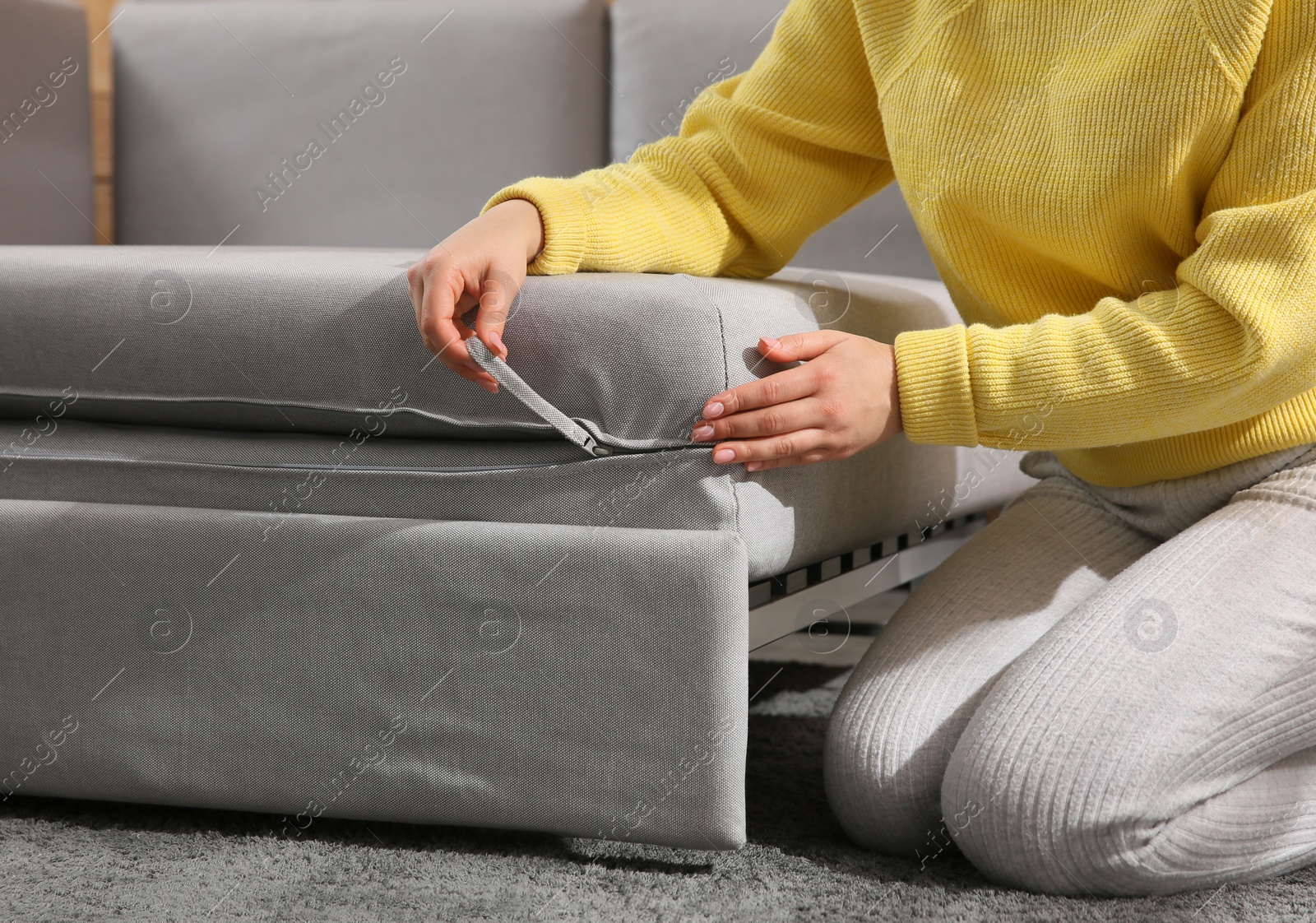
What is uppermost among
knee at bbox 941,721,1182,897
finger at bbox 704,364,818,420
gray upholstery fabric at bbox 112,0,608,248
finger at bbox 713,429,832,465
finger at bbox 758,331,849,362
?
gray upholstery fabric at bbox 112,0,608,248

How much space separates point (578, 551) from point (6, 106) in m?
1.30

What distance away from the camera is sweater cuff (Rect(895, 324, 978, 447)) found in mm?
662

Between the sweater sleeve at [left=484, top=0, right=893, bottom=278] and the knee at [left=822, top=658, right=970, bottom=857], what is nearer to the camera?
the knee at [left=822, top=658, right=970, bottom=857]

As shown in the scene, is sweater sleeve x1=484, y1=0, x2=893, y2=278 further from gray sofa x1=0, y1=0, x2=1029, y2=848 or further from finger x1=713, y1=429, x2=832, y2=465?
finger x1=713, y1=429, x2=832, y2=465

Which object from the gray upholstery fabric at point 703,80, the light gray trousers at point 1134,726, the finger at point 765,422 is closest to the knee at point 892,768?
the light gray trousers at point 1134,726

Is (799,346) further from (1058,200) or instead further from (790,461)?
(1058,200)

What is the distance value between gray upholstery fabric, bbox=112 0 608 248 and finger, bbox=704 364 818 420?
96cm

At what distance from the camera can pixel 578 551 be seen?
2.09ft

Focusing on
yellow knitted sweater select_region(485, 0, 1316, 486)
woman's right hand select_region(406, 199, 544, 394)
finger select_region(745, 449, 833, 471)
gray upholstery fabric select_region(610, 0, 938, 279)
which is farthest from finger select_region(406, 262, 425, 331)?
gray upholstery fabric select_region(610, 0, 938, 279)

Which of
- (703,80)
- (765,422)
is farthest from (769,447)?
(703,80)

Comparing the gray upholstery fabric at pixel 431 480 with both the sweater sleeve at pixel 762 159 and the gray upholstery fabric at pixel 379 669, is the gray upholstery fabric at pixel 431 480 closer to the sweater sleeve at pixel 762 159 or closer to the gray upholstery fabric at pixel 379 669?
the gray upholstery fabric at pixel 379 669

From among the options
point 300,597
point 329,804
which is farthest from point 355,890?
point 300,597

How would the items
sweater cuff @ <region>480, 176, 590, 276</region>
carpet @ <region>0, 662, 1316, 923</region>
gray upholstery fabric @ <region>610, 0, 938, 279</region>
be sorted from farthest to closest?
gray upholstery fabric @ <region>610, 0, 938, 279</region>
sweater cuff @ <region>480, 176, 590, 276</region>
carpet @ <region>0, 662, 1316, 923</region>

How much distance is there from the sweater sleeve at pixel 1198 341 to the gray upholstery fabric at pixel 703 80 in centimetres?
75
